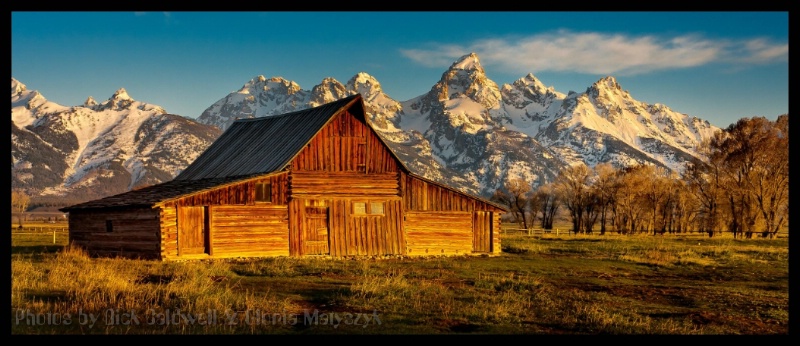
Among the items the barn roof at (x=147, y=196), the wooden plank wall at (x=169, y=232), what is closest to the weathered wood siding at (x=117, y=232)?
the wooden plank wall at (x=169, y=232)

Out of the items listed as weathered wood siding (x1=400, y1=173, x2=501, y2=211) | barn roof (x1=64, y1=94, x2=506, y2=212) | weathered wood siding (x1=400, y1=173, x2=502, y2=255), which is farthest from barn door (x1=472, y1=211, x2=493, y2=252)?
barn roof (x1=64, y1=94, x2=506, y2=212)

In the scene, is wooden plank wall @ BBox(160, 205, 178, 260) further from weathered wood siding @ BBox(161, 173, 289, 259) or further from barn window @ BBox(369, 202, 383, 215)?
barn window @ BBox(369, 202, 383, 215)

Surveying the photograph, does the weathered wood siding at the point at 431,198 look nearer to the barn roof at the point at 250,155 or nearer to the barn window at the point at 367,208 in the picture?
the barn roof at the point at 250,155

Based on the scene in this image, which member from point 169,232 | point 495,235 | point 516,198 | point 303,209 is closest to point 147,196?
point 169,232

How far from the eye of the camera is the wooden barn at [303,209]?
36.1 metres

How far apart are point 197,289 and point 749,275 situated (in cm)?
2340

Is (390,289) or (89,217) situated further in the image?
(89,217)

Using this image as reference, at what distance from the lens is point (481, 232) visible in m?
44.3

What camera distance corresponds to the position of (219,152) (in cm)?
4944

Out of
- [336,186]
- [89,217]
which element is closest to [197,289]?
[336,186]

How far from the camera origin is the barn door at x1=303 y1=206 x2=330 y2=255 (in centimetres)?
3906

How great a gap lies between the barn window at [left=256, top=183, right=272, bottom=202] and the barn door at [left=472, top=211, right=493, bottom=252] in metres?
12.1

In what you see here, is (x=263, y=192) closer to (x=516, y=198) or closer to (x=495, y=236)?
(x=495, y=236)
